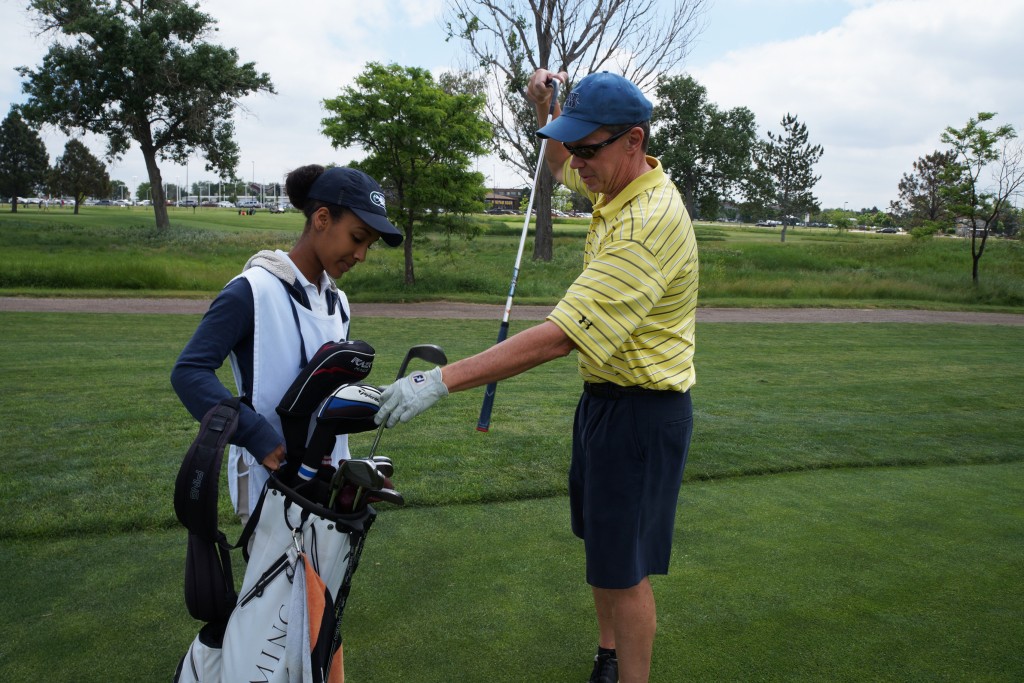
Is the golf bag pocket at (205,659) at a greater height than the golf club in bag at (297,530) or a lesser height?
lesser

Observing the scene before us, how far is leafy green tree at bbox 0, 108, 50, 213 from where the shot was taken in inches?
2783

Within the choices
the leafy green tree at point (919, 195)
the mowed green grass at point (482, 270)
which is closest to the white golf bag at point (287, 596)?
the mowed green grass at point (482, 270)

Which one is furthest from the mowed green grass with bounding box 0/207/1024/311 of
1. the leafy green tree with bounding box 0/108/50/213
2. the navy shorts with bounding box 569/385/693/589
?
the leafy green tree with bounding box 0/108/50/213

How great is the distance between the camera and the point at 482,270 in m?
26.3

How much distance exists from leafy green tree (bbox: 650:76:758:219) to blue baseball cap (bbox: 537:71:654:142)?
224 feet

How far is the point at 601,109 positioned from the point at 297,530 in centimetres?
152

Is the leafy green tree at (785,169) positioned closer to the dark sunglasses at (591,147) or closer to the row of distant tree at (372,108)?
the row of distant tree at (372,108)

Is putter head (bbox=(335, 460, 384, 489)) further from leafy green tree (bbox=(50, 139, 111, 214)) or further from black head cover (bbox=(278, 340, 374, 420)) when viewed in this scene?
leafy green tree (bbox=(50, 139, 111, 214))

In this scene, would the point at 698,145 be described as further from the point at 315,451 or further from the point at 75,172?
the point at 315,451

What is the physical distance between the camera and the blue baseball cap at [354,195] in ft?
8.10

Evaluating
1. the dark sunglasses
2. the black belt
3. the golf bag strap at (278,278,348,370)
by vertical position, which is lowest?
the black belt

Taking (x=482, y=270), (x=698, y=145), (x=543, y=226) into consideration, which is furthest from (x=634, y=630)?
(x=698, y=145)

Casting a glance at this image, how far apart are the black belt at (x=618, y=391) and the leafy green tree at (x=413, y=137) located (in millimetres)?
16668

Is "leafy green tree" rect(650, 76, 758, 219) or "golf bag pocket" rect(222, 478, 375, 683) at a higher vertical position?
"leafy green tree" rect(650, 76, 758, 219)
